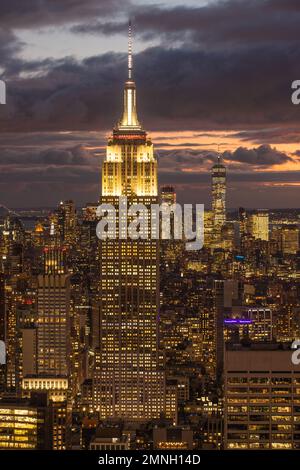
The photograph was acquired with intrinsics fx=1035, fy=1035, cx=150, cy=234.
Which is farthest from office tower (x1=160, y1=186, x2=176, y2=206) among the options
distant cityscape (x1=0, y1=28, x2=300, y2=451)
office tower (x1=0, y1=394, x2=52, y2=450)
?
office tower (x1=0, y1=394, x2=52, y2=450)

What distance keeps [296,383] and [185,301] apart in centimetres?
1281

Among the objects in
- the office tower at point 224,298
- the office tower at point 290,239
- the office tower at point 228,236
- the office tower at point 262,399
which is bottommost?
the office tower at point 262,399

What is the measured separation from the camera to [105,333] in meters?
22.4

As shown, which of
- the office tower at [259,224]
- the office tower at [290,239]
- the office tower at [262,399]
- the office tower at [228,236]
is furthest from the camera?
the office tower at [228,236]

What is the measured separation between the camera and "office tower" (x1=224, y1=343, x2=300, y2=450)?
9.66 metres

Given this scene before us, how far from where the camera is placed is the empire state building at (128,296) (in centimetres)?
2097

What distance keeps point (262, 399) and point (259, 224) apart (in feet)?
32.4

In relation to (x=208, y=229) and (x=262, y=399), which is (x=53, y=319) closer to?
(x=208, y=229)

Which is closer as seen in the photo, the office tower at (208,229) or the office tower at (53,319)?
the office tower at (208,229)

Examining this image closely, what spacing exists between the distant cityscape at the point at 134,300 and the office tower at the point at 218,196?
41 mm

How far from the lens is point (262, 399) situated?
976 centimetres

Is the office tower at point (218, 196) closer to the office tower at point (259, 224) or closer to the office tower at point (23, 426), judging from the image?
the office tower at point (259, 224)

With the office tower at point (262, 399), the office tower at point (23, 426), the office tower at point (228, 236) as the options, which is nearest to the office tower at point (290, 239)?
the office tower at point (228, 236)
